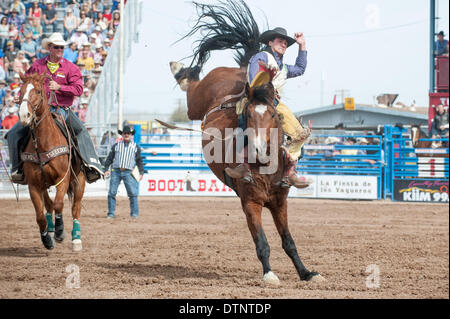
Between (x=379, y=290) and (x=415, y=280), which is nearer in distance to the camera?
(x=379, y=290)

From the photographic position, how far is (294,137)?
5.97 meters

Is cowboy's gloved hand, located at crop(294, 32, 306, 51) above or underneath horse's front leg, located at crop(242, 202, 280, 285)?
above

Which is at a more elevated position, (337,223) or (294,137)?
(294,137)

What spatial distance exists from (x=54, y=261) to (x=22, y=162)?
1.41 metres

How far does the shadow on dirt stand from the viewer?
6.17m

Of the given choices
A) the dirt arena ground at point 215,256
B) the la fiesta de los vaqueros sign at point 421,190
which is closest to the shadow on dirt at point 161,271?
the dirt arena ground at point 215,256

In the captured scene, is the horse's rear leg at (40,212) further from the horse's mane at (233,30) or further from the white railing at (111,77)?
the white railing at (111,77)

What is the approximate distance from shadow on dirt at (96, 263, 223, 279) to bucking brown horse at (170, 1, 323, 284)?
2.50 feet

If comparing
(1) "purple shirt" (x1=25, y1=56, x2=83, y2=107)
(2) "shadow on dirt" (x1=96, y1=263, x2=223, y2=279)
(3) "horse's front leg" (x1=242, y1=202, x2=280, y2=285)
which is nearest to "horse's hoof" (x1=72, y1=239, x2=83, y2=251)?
(2) "shadow on dirt" (x1=96, y1=263, x2=223, y2=279)

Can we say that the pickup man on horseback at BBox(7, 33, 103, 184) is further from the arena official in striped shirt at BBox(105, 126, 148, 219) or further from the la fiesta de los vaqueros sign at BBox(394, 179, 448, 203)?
the la fiesta de los vaqueros sign at BBox(394, 179, 448, 203)

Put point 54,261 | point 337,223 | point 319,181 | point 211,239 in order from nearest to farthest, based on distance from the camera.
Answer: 1. point 54,261
2. point 211,239
3. point 337,223
4. point 319,181

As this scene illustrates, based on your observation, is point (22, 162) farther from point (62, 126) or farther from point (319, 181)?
point (319, 181)

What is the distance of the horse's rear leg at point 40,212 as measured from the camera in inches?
293

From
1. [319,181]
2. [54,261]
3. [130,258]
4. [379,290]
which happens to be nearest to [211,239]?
[130,258]
